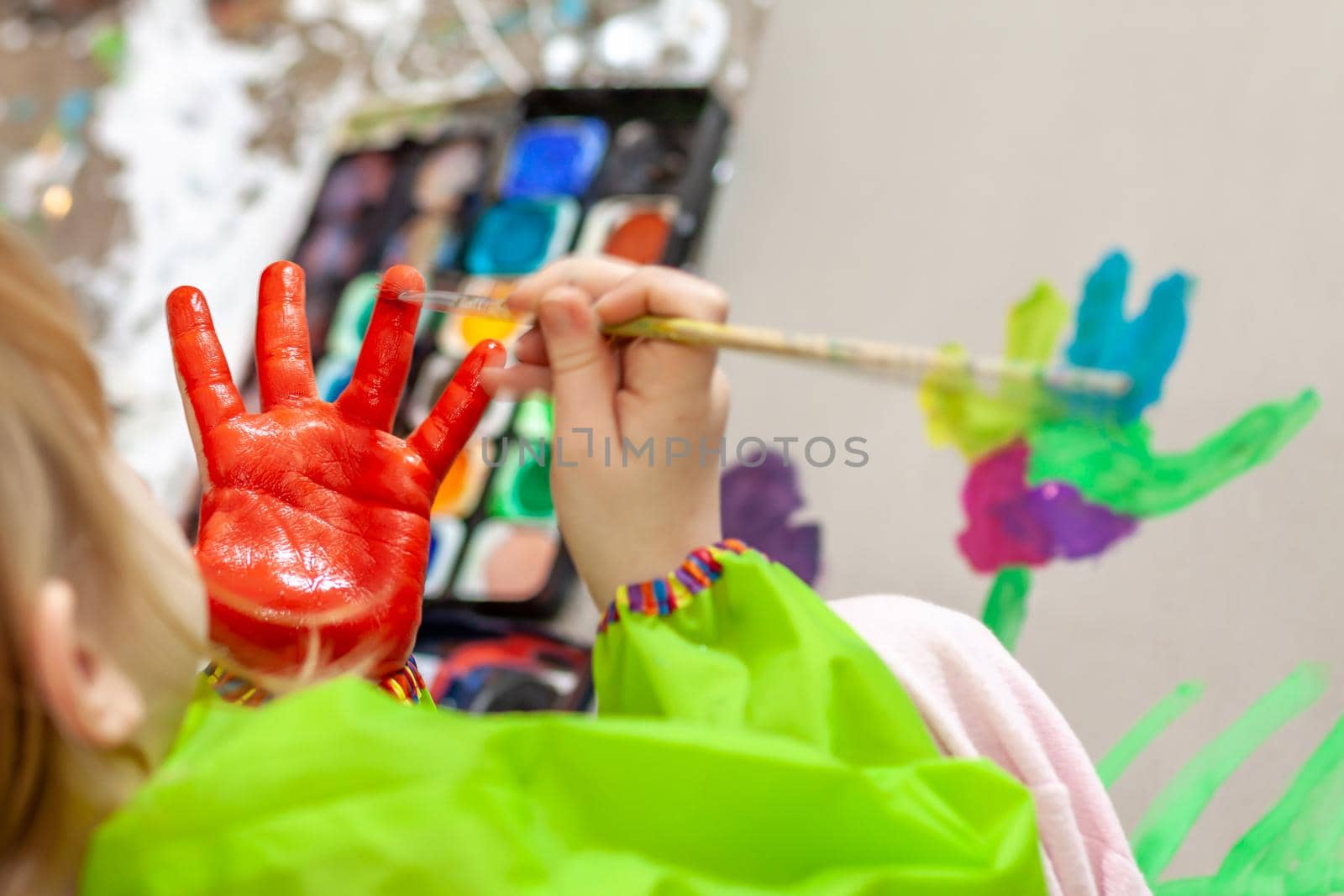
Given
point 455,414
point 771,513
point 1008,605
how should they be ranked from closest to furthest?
point 455,414
point 1008,605
point 771,513

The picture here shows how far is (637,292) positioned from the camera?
1.68 feet

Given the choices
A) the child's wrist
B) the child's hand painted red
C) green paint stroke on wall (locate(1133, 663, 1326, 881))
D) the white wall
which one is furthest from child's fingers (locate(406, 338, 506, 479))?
green paint stroke on wall (locate(1133, 663, 1326, 881))

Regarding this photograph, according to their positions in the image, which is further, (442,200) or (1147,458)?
(442,200)

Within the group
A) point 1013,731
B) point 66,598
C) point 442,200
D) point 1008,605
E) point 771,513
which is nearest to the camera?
point 66,598

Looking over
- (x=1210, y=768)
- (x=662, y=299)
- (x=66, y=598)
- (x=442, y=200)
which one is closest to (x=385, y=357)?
(x=662, y=299)

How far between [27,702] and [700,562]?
26cm

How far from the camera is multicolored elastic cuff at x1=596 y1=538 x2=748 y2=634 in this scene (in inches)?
19.1

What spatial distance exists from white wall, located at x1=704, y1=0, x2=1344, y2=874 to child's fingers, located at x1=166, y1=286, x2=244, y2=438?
42cm

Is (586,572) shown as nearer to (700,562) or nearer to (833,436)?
(700,562)

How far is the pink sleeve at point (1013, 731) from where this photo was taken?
0.46m

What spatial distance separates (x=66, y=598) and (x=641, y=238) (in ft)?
2.39

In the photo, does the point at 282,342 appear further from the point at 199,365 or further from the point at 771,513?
the point at 771,513

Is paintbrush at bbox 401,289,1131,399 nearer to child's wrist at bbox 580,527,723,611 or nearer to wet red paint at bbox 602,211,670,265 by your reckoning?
child's wrist at bbox 580,527,723,611

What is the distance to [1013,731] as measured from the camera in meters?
0.47
